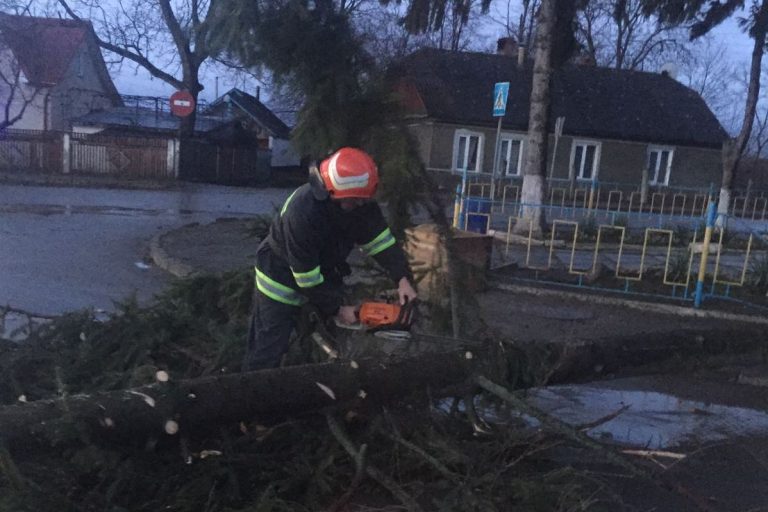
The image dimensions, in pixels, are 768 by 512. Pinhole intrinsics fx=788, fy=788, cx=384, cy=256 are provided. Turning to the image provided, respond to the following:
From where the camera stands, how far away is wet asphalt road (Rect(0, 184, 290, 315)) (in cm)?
866

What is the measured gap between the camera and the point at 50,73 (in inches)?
1416

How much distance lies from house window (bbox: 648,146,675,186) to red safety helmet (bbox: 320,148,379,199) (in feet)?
107

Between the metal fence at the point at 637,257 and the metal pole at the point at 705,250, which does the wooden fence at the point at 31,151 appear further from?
the metal pole at the point at 705,250

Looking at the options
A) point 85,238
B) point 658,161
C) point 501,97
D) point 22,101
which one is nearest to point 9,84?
point 22,101

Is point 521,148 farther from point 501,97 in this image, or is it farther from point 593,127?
point 501,97

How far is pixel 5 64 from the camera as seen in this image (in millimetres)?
32406

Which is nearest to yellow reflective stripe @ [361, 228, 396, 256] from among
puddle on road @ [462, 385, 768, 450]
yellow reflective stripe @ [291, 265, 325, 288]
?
yellow reflective stripe @ [291, 265, 325, 288]

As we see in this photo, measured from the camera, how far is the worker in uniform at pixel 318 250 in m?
3.82

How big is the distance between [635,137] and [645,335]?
3024 centimetres

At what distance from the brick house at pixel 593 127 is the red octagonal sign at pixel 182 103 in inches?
358

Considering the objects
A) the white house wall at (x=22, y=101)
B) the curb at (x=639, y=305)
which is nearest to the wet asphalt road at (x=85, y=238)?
the curb at (x=639, y=305)

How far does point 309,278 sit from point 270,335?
0.50m

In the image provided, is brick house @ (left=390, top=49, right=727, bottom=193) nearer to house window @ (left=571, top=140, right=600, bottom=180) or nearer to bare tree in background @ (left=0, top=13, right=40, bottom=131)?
house window @ (left=571, top=140, right=600, bottom=180)

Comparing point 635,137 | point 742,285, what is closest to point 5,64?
point 635,137
